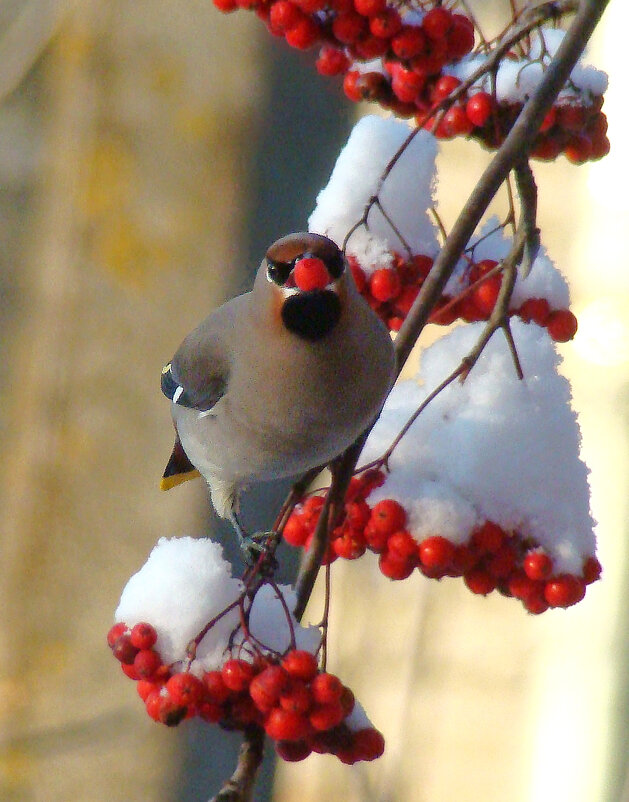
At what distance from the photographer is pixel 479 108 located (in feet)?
3.62

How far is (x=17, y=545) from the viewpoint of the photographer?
273cm

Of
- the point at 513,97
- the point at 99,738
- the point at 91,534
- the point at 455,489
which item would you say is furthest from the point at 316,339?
the point at 99,738

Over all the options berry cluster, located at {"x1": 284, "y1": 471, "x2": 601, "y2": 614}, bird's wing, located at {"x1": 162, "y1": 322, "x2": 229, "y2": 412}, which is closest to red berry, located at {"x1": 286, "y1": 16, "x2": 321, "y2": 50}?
bird's wing, located at {"x1": 162, "y1": 322, "x2": 229, "y2": 412}

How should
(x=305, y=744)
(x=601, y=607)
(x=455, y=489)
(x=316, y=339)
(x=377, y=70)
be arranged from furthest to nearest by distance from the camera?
(x=601, y=607)
(x=377, y=70)
(x=316, y=339)
(x=455, y=489)
(x=305, y=744)

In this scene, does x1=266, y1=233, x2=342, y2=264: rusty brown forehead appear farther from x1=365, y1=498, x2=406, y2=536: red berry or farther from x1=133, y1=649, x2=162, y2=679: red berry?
x1=133, y1=649, x2=162, y2=679: red berry

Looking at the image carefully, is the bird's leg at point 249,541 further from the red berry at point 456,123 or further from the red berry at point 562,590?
the red berry at point 456,123

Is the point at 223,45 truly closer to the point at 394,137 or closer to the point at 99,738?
the point at 394,137

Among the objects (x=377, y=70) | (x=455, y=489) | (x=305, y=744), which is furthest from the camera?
(x=377, y=70)

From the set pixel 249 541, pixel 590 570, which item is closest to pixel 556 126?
pixel 590 570

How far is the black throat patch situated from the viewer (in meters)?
1.04

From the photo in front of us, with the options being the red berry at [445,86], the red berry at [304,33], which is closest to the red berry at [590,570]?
the red berry at [445,86]

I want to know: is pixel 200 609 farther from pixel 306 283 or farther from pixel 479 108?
pixel 479 108

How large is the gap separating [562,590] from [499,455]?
151 mm

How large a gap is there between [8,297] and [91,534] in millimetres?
692
